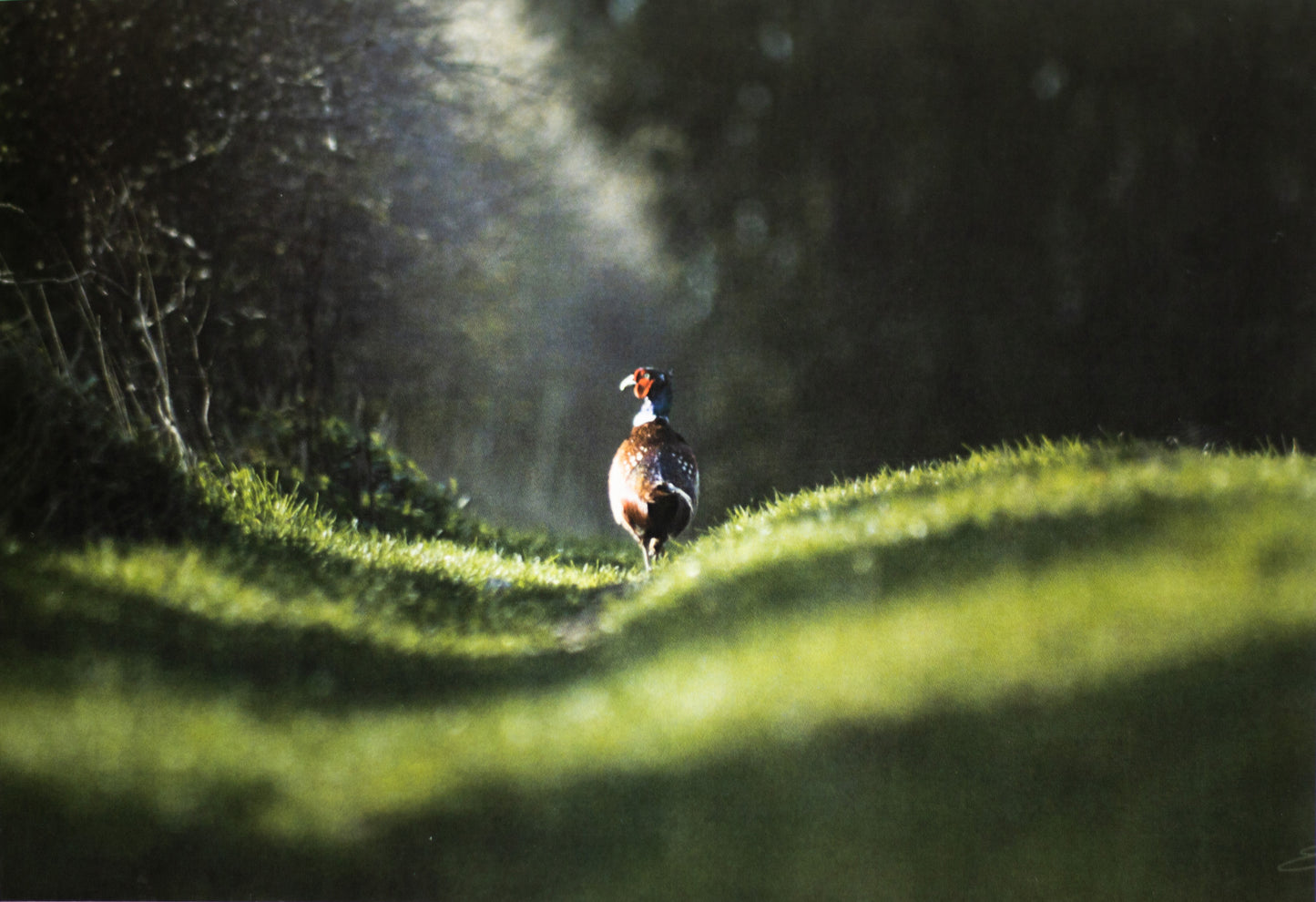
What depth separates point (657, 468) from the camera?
7.58 ft

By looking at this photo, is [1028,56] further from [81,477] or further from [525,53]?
[81,477]

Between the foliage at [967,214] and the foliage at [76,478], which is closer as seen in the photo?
the foliage at [967,214]

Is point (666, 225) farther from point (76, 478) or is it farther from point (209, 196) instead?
point (76, 478)

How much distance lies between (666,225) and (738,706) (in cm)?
121

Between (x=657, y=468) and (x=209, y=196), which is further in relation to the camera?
(x=209, y=196)

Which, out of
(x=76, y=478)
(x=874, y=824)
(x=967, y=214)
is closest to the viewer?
(x=874, y=824)

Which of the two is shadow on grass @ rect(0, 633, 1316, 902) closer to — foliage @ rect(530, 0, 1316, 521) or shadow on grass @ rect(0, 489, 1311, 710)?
shadow on grass @ rect(0, 489, 1311, 710)

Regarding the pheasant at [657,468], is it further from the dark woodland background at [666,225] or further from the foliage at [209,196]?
the foliage at [209,196]

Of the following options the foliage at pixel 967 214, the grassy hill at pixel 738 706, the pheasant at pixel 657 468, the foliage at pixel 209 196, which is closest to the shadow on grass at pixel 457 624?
the grassy hill at pixel 738 706

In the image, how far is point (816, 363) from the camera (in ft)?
7.52

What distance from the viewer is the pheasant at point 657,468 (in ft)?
7.57

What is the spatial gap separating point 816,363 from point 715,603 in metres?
0.66

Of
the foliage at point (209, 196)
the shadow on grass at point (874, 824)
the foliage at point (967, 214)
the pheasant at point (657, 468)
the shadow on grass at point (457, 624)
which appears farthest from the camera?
the foliage at point (209, 196)

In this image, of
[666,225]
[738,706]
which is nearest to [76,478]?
[666,225]
